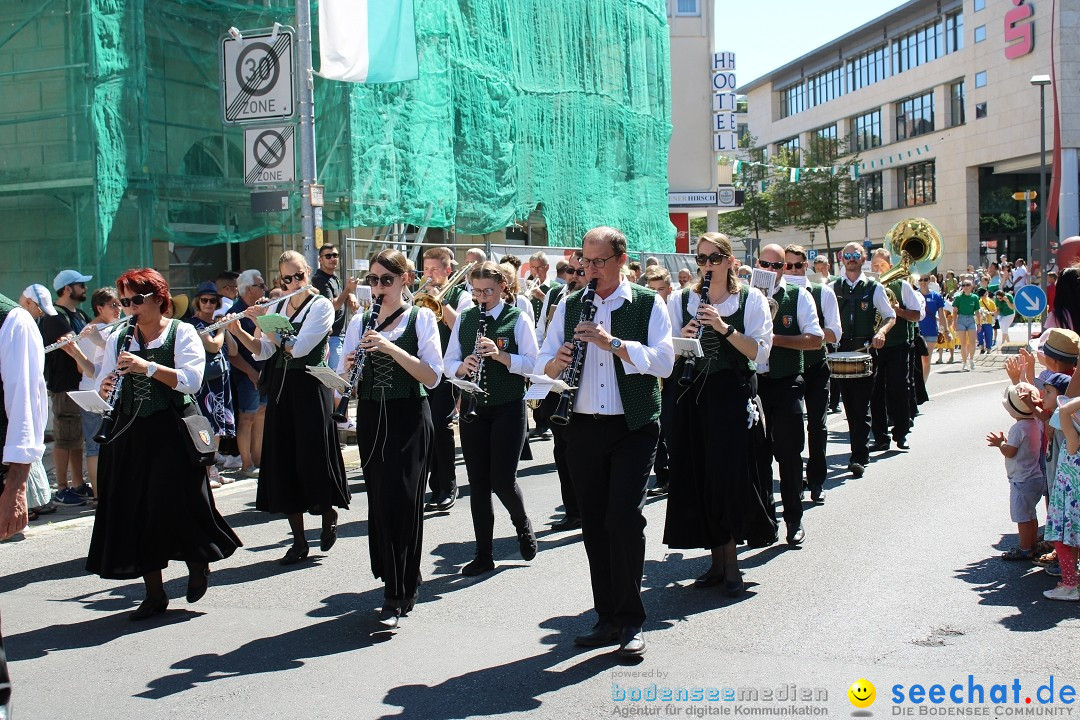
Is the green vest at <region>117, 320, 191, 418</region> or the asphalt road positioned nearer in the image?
the asphalt road

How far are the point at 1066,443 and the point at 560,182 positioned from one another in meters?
17.7

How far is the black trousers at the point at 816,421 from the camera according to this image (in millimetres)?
8867

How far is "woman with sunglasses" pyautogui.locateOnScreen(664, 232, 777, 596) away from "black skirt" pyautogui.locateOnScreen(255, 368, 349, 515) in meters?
2.33

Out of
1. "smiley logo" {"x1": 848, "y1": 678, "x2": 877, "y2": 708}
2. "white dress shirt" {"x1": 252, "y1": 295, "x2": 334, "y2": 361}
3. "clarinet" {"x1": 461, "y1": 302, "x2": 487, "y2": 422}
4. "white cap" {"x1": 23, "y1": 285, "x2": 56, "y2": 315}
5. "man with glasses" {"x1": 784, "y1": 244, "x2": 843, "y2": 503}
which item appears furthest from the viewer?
"white cap" {"x1": 23, "y1": 285, "x2": 56, "y2": 315}

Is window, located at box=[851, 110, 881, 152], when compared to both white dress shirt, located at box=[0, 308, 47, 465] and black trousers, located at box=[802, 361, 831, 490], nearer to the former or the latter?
black trousers, located at box=[802, 361, 831, 490]

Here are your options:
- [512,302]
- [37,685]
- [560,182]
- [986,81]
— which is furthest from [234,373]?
[986,81]

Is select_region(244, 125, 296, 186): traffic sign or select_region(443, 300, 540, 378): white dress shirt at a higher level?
select_region(244, 125, 296, 186): traffic sign

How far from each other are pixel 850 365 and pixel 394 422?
17.9 feet

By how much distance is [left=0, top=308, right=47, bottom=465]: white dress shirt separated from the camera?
4.58 metres

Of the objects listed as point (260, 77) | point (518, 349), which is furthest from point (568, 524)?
point (260, 77)

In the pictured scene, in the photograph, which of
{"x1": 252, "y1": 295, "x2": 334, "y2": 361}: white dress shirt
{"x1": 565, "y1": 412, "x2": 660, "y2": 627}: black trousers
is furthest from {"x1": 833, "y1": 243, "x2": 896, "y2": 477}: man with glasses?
{"x1": 565, "y1": 412, "x2": 660, "y2": 627}: black trousers

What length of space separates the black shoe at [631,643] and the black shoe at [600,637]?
17cm

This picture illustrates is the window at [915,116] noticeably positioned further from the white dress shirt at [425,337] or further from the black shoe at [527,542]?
the white dress shirt at [425,337]

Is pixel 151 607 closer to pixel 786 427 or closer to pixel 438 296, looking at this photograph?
pixel 438 296
